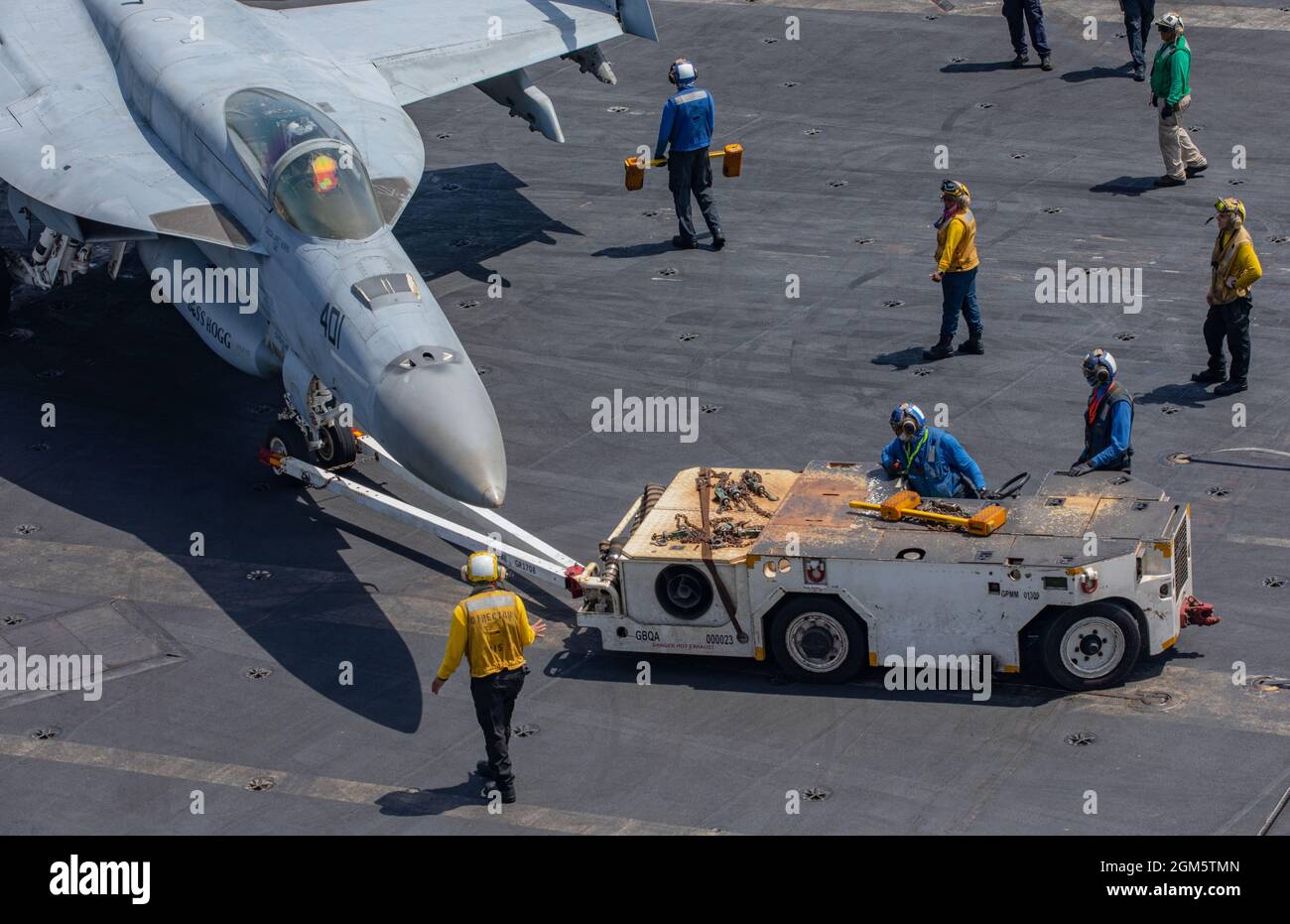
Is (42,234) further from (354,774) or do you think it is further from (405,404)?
(354,774)

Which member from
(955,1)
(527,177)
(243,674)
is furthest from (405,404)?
(955,1)

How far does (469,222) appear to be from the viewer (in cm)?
2667

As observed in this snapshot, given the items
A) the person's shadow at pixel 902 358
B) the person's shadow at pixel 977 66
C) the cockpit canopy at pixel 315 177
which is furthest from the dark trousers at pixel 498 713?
the person's shadow at pixel 977 66

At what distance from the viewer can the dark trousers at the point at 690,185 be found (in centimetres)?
2495

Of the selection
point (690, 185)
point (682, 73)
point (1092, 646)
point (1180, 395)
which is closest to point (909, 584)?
point (1092, 646)

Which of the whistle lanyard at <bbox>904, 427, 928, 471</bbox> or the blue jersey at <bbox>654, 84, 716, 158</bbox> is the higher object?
the blue jersey at <bbox>654, 84, 716, 158</bbox>

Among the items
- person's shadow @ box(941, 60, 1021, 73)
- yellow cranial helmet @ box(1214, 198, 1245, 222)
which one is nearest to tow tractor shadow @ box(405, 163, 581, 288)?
person's shadow @ box(941, 60, 1021, 73)

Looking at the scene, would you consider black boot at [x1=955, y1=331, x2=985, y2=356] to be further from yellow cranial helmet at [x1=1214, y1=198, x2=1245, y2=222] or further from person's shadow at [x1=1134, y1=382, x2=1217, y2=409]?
yellow cranial helmet at [x1=1214, y1=198, x2=1245, y2=222]

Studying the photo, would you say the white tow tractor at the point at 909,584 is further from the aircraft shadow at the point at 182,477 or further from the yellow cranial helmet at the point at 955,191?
the yellow cranial helmet at the point at 955,191

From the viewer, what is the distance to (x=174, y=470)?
66.7ft

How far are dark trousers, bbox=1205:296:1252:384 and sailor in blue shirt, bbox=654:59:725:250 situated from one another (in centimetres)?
727

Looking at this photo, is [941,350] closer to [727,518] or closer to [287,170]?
[727,518]

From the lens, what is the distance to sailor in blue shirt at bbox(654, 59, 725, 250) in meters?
24.9

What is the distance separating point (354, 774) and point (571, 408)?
23.7 ft
